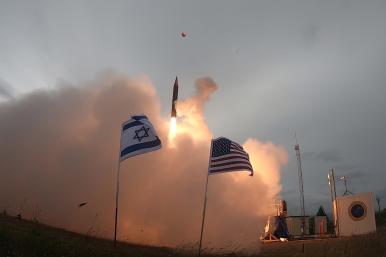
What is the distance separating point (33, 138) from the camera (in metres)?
35.2

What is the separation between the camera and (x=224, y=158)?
2653 centimetres

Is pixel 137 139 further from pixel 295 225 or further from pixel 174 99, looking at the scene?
pixel 295 225

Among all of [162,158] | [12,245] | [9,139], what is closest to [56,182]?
[9,139]

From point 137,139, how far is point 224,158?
5.39 metres

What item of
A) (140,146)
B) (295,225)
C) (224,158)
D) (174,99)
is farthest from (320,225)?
(140,146)

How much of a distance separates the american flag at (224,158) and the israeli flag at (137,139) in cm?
417

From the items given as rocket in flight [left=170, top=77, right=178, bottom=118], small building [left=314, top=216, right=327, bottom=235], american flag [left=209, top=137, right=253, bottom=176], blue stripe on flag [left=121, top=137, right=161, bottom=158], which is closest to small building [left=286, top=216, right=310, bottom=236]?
small building [left=314, top=216, right=327, bottom=235]

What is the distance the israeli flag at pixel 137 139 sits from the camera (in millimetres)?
23297

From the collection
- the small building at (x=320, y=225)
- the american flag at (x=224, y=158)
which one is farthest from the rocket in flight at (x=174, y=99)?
the small building at (x=320, y=225)

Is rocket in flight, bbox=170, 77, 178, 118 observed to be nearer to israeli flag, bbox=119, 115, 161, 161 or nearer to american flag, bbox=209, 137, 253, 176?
american flag, bbox=209, 137, 253, 176

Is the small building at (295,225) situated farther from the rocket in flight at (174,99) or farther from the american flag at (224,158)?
the american flag at (224,158)

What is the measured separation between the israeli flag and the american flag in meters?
4.17

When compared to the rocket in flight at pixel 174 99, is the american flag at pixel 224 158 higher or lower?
lower

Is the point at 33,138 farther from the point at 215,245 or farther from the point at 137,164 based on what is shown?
the point at 215,245
